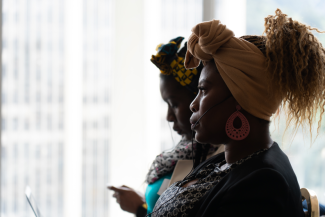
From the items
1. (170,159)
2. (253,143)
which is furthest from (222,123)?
(170,159)

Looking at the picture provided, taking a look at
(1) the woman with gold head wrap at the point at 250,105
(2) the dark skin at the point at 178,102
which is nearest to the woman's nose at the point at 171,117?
(2) the dark skin at the point at 178,102

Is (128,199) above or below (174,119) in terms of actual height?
below

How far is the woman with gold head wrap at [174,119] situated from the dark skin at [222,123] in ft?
1.14

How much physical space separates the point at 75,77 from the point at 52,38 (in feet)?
1.13

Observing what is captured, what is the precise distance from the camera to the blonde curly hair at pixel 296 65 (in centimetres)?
77

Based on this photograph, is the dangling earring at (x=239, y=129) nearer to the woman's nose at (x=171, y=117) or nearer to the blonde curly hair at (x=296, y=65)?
the blonde curly hair at (x=296, y=65)

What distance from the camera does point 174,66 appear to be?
4.25 ft

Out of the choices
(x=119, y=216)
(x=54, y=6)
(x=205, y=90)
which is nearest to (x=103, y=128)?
(x=119, y=216)

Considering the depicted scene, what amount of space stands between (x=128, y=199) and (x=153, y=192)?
178mm

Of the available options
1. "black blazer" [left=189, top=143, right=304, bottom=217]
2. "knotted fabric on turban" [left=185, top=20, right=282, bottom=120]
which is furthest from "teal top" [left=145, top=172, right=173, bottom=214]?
"knotted fabric on turban" [left=185, top=20, right=282, bottom=120]

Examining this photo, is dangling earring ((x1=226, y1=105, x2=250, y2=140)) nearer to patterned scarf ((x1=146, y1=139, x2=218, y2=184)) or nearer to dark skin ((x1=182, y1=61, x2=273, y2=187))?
dark skin ((x1=182, y1=61, x2=273, y2=187))

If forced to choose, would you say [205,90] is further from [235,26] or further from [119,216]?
[119,216]

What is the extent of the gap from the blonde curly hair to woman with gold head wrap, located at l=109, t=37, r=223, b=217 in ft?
1.62

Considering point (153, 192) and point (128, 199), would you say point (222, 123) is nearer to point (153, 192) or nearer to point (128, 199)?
point (153, 192)
